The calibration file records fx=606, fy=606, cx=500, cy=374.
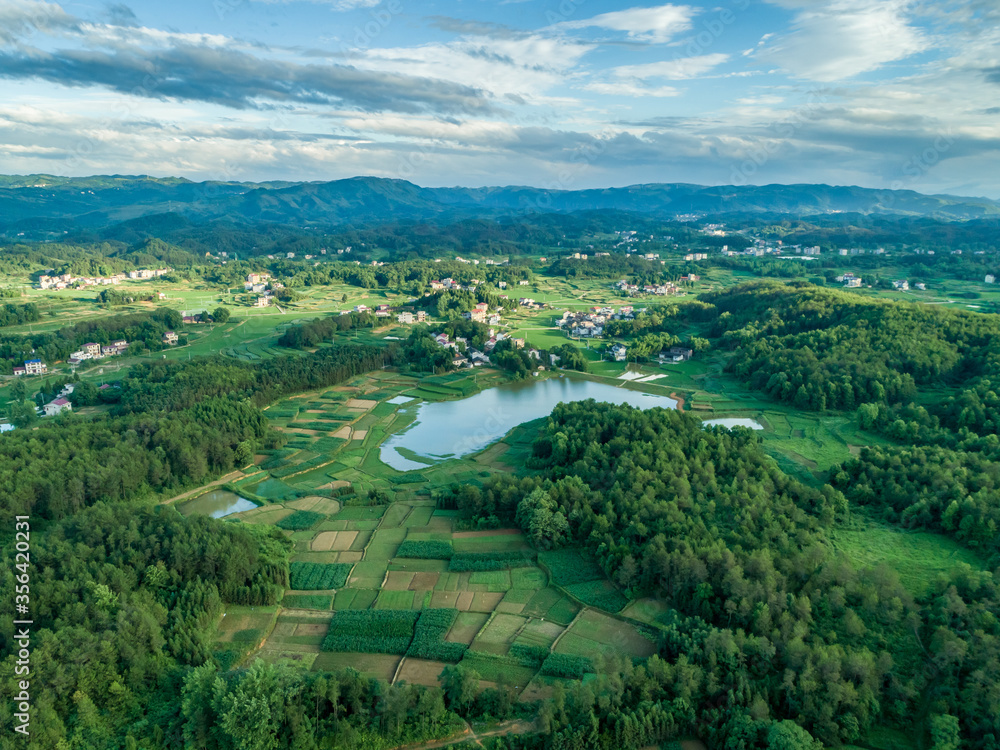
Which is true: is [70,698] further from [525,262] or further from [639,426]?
[525,262]

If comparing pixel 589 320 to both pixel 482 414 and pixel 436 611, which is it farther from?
pixel 436 611

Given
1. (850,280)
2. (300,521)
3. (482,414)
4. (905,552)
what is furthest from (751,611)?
(850,280)

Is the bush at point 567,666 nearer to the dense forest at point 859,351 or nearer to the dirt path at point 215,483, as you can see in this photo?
the dirt path at point 215,483

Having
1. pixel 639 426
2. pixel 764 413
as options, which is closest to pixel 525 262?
pixel 764 413

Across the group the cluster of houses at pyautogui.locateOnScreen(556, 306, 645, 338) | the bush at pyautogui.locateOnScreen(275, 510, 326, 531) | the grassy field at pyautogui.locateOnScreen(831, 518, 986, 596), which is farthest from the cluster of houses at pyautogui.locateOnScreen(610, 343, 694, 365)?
the bush at pyautogui.locateOnScreen(275, 510, 326, 531)

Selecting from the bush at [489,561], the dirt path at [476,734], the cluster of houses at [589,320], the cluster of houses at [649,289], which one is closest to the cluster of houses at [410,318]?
the cluster of houses at [589,320]

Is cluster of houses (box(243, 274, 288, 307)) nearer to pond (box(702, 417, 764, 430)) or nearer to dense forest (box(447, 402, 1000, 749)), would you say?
pond (box(702, 417, 764, 430))
